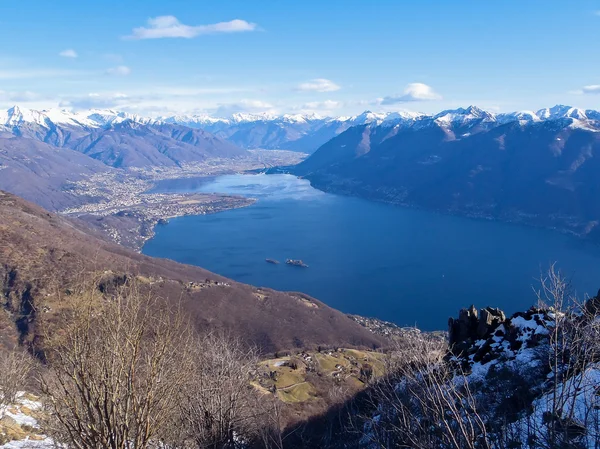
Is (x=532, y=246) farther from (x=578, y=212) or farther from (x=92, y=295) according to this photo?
(x=92, y=295)

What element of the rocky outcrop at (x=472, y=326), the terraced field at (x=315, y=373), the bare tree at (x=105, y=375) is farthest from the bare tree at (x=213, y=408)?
the terraced field at (x=315, y=373)

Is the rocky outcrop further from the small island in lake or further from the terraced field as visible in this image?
the small island in lake

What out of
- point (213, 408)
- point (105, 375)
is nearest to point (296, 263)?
point (213, 408)

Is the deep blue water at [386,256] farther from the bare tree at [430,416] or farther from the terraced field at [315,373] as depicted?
the bare tree at [430,416]

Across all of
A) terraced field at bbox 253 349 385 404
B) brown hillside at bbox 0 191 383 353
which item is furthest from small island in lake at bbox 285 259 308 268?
terraced field at bbox 253 349 385 404

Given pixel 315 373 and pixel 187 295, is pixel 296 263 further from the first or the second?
pixel 315 373
